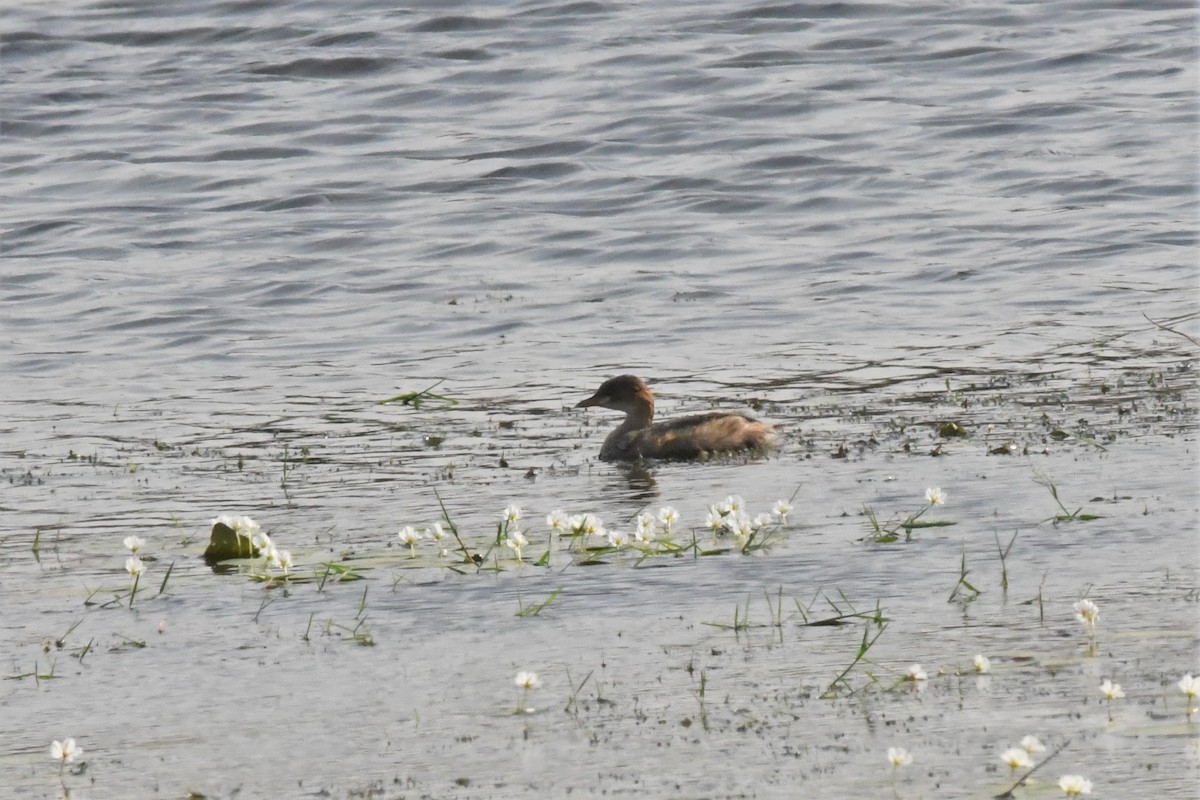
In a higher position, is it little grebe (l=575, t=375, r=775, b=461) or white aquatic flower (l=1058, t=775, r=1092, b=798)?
white aquatic flower (l=1058, t=775, r=1092, b=798)

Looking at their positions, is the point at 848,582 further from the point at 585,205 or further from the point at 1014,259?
the point at 585,205

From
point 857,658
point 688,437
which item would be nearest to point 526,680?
point 857,658

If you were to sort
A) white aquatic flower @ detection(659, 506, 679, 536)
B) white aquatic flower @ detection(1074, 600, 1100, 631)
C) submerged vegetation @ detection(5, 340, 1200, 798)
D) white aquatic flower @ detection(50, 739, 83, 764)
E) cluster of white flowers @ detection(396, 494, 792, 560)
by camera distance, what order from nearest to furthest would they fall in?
white aquatic flower @ detection(50, 739, 83, 764), submerged vegetation @ detection(5, 340, 1200, 798), white aquatic flower @ detection(1074, 600, 1100, 631), cluster of white flowers @ detection(396, 494, 792, 560), white aquatic flower @ detection(659, 506, 679, 536)

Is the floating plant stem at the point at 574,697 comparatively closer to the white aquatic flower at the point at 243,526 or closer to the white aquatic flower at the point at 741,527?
the white aquatic flower at the point at 741,527

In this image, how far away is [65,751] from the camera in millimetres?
5586

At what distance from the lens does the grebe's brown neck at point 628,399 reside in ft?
38.1

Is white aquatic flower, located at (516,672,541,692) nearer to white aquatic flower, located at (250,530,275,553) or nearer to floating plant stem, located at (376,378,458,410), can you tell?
white aquatic flower, located at (250,530,275,553)

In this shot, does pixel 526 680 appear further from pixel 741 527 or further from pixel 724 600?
pixel 741 527

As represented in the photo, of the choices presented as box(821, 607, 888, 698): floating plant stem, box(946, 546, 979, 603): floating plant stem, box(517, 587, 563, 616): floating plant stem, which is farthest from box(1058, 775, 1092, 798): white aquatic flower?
box(517, 587, 563, 616): floating plant stem

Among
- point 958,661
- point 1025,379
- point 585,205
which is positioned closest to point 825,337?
point 1025,379

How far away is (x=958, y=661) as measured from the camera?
629 centimetres

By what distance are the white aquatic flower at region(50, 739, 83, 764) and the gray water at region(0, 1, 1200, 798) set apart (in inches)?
2.2

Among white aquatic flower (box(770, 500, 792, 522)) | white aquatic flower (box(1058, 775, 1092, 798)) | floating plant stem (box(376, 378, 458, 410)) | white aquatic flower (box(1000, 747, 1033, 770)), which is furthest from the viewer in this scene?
floating plant stem (box(376, 378, 458, 410))

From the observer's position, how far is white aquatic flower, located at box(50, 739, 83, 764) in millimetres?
5551
